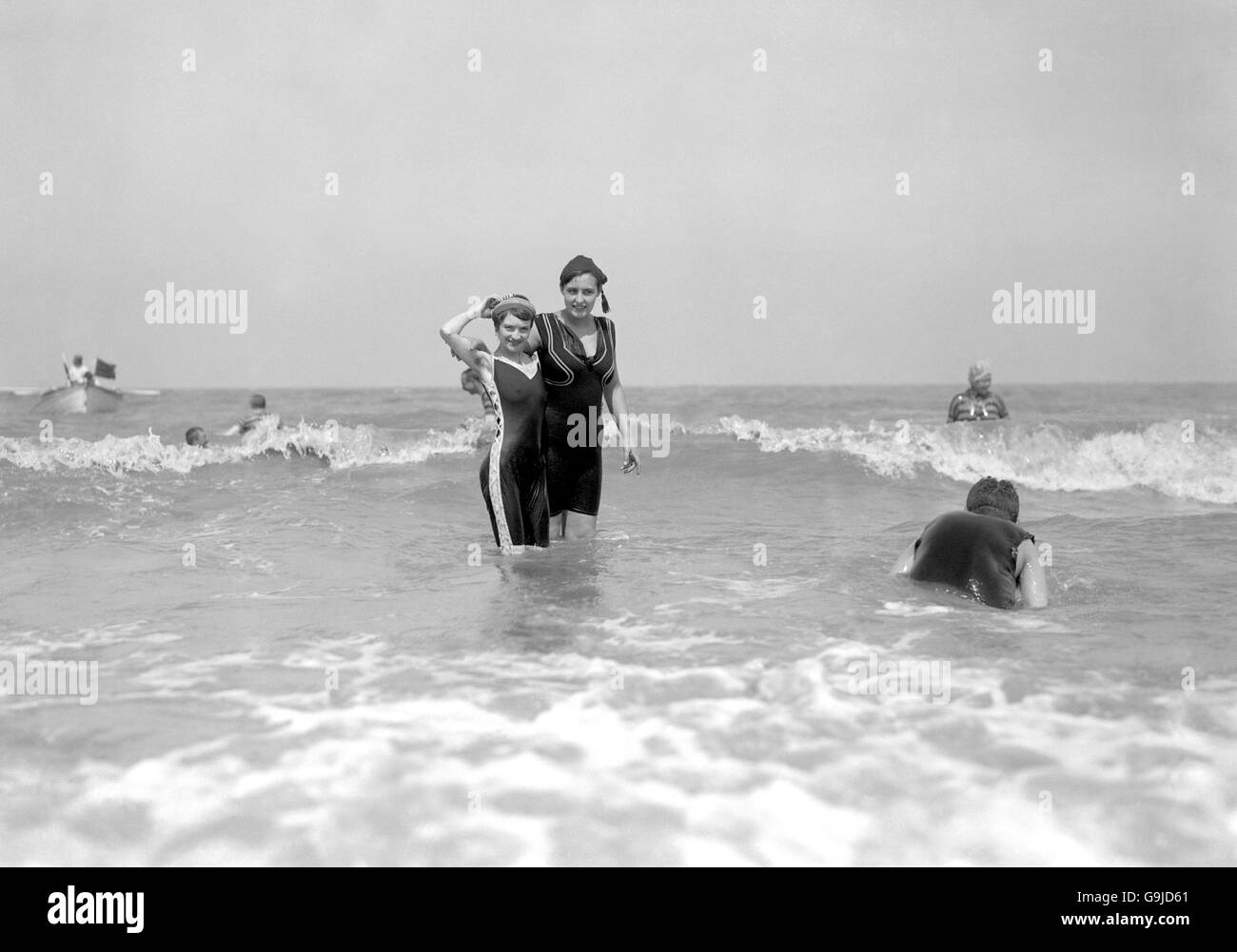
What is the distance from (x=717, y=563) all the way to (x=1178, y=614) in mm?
2627

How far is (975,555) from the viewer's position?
505cm

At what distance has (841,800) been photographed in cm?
273

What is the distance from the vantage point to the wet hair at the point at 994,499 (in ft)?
17.3

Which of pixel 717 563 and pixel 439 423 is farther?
pixel 439 423

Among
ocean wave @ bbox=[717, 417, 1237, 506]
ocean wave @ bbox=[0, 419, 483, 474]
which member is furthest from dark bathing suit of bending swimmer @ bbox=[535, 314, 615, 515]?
ocean wave @ bbox=[717, 417, 1237, 506]

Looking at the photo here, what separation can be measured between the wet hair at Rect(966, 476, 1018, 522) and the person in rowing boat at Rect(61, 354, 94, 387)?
28.6 m

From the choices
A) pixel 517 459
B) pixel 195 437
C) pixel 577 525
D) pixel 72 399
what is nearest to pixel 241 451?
pixel 195 437

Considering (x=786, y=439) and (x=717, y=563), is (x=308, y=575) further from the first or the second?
(x=786, y=439)

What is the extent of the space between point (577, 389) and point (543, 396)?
0.24 meters

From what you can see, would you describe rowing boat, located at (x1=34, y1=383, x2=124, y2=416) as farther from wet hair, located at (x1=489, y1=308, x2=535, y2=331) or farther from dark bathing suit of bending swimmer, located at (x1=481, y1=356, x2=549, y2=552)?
wet hair, located at (x1=489, y1=308, x2=535, y2=331)

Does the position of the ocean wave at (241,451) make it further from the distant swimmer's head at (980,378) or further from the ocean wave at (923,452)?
the distant swimmer's head at (980,378)

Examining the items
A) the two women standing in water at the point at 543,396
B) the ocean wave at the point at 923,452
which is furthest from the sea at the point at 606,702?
the ocean wave at the point at 923,452
